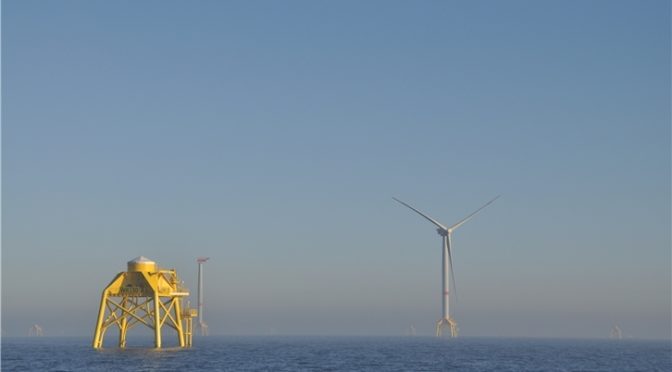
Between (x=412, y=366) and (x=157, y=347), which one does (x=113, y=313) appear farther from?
(x=412, y=366)

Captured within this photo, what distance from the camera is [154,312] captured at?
109 m

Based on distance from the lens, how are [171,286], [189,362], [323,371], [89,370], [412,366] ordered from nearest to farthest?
1. [89,370]
2. [323,371]
3. [189,362]
4. [412,366]
5. [171,286]

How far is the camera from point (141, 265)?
108 meters

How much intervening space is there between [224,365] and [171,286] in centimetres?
1956

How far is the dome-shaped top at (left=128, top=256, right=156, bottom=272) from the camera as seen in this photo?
108 m

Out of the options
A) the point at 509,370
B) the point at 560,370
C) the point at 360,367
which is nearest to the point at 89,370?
the point at 360,367

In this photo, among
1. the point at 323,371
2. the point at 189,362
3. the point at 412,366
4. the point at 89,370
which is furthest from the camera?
the point at 412,366

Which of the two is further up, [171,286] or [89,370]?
[171,286]

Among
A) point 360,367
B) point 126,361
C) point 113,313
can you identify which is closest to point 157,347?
point 113,313

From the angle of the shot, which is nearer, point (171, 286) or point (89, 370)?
point (89, 370)

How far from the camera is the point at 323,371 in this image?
9156 cm

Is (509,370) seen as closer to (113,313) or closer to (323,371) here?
(323,371)

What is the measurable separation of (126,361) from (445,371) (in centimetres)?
3357

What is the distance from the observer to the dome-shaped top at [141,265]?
107875 mm
